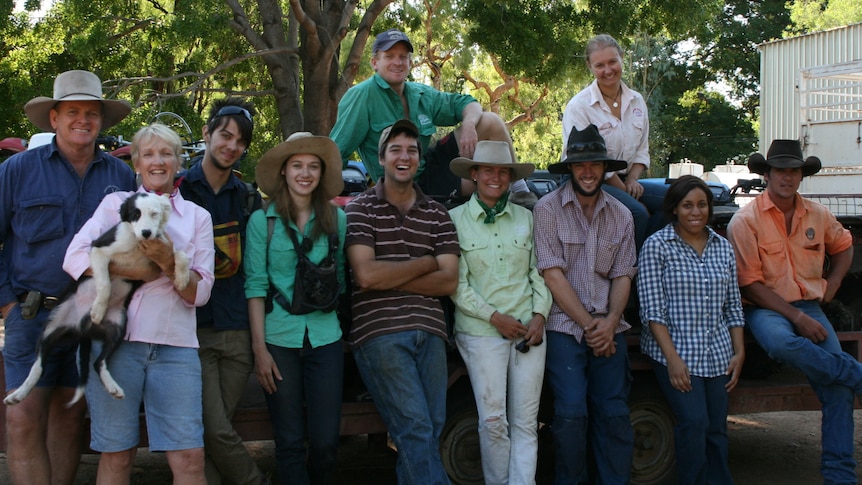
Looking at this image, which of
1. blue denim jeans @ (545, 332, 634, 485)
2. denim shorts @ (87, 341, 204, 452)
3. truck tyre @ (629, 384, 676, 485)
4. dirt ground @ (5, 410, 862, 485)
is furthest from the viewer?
dirt ground @ (5, 410, 862, 485)

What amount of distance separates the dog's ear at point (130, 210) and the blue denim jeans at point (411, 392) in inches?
56.0

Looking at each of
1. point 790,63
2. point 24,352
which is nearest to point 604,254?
point 24,352

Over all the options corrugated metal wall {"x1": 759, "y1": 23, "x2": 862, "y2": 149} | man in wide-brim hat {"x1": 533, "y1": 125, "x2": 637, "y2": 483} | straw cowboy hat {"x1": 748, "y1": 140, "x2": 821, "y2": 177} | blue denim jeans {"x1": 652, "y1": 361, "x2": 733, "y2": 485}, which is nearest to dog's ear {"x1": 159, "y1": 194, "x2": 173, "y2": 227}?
man in wide-brim hat {"x1": 533, "y1": 125, "x2": 637, "y2": 483}

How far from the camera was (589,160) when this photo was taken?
4863 millimetres

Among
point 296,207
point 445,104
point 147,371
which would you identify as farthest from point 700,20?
point 147,371

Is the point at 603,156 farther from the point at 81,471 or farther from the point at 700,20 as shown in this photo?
the point at 700,20

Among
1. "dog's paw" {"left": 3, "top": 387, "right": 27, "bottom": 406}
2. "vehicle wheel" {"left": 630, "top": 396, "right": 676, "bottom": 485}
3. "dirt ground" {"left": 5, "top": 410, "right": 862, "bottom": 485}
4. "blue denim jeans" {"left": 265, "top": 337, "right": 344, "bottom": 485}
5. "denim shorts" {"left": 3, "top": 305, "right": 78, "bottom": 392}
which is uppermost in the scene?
"denim shorts" {"left": 3, "top": 305, "right": 78, "bottom": 392}

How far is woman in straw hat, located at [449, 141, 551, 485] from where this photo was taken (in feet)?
15.0

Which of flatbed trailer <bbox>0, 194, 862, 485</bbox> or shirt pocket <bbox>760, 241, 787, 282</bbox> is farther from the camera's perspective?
shirt pocket <bbox>760, 241, 787, 282</bbox>

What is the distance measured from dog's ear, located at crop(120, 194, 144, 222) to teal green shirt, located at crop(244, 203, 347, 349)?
2.58 feet

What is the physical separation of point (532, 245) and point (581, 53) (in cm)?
1006

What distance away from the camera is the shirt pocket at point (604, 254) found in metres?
4.84

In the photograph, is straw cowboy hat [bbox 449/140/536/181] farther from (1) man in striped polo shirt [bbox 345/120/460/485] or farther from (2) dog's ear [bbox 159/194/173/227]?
(2) dog's ear [bbox 159/194/173/227]

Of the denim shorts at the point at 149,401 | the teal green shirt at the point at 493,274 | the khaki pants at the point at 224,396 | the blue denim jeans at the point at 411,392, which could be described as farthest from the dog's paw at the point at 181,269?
the teal green shirt at the point at 493,274
